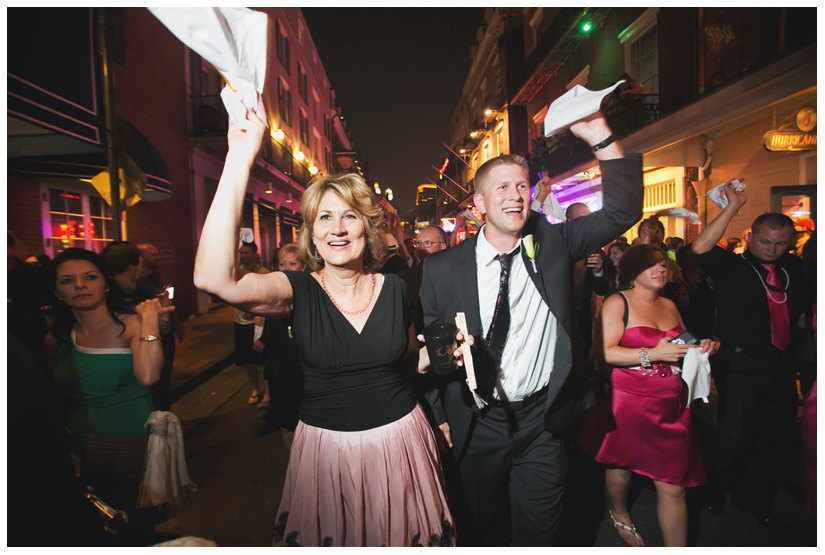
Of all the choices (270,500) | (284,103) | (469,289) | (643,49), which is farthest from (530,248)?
(284,103)

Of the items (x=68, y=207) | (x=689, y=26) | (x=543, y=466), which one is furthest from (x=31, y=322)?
(x=689, y=26)

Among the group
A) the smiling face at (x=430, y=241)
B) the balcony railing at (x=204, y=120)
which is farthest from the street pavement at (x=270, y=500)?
the balcony railing at (x=204, y=120)

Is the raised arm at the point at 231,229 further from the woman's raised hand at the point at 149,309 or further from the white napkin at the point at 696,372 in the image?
the white napkin at the point at 696,372

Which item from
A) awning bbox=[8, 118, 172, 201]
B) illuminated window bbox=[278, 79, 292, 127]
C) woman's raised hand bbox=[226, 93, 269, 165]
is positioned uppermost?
illuminated window bbox=[278, 79, 292, 127]

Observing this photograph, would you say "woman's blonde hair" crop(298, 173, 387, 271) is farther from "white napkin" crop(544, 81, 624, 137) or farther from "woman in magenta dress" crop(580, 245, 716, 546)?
"woman in magenta dress" crop(580, 245, 716, 546)

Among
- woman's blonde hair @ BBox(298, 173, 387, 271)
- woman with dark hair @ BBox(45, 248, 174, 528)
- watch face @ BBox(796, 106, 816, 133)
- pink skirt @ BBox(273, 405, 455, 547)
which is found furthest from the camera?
watch face @ BBox(796, 106, 816, 133)

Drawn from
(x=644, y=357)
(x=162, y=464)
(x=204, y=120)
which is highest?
(x=204, y=120)

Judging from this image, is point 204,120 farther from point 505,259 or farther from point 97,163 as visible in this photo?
point 505,259

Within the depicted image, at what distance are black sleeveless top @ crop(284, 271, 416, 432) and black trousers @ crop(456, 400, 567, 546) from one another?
1.97 ft

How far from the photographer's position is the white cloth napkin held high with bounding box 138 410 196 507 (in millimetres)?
2172

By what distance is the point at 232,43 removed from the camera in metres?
1.38

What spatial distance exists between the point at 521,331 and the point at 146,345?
2.22 metres

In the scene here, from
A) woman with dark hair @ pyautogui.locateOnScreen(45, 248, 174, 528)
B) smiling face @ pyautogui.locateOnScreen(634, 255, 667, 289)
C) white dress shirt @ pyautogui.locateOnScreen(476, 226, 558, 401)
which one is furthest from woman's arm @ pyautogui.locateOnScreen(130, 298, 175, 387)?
smiling face @ pyautogui.locateOnScreen(634, 255, 667, 289)
